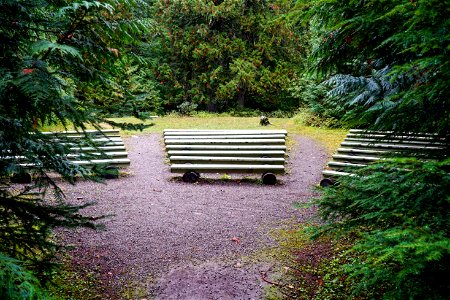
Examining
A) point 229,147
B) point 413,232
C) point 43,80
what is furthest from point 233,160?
point 413,232

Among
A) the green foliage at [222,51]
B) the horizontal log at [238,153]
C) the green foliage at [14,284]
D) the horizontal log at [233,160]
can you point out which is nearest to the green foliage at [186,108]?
the green foliage at [222,51]

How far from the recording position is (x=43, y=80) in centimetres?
307

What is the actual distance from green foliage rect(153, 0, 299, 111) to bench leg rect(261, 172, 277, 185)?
14.0 metres

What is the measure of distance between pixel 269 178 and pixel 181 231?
3685 millimetres

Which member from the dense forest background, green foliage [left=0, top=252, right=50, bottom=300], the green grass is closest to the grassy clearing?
the green grass

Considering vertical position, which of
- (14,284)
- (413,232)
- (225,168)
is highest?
(413,232)

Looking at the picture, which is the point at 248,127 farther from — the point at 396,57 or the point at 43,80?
the point at 43,80

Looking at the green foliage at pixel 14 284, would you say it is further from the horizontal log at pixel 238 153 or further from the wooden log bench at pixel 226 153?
the horizontal log at pixel 238 153

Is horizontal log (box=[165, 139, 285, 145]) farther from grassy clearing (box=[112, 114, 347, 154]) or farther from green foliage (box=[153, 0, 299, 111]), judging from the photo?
green foliage (box=[153, 0, 299, 111])

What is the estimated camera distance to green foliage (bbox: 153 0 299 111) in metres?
23.7

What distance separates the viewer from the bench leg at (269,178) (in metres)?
10.4

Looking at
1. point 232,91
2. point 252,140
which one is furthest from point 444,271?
point 232,91

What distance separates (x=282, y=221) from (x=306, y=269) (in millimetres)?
1988

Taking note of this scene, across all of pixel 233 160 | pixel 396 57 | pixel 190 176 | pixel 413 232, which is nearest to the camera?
pixel 413 232
